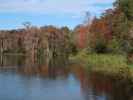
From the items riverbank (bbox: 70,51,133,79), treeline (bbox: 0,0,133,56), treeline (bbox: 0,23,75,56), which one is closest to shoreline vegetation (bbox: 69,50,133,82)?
riverbank (bbox: 70,51,133,79)

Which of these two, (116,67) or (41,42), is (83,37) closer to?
(41,42)

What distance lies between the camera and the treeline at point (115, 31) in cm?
5112

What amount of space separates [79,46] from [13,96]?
71606mm

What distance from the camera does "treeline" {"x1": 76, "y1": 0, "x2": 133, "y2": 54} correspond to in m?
51.1

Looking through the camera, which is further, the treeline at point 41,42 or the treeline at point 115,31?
the treeline at point 41,42

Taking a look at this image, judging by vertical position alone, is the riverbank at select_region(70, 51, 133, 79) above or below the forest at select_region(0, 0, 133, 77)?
below

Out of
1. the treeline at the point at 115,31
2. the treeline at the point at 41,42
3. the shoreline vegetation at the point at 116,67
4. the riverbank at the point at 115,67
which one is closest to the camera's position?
the shoreline vegetation at the point at 116,67

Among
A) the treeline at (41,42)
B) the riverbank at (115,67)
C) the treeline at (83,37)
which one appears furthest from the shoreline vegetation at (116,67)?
the treeline at (41,42)

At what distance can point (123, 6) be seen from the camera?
54844 millimetres

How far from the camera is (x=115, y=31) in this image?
2275 inches

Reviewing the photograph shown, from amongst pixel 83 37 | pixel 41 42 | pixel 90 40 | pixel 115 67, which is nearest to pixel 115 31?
pixel 115 67

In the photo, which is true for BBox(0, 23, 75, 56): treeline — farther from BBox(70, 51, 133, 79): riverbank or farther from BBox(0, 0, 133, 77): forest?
BBox(70, 51, 133, 79): riverbank

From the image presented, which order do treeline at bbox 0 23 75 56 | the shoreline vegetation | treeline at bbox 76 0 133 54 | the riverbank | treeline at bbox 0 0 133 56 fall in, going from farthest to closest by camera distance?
treeline at bbox 0 23 75 56 < treeline at bbox 0 0 133 56 < treeline at bbox 76 0 133 54 < the riverbank < the shoreline vegetation

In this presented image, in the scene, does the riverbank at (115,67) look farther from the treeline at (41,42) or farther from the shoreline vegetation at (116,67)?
the treeline at (41,42)
